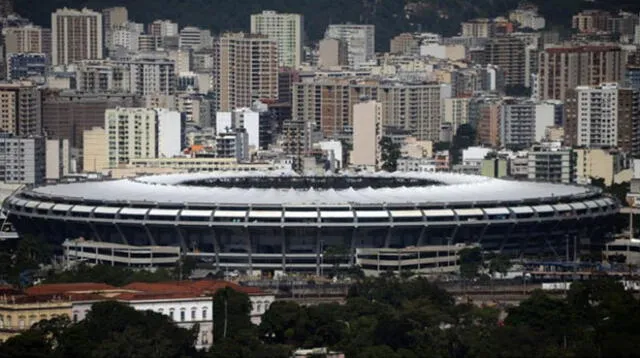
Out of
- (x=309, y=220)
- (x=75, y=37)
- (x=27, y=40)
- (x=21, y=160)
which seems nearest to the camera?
(x=309, y=220)

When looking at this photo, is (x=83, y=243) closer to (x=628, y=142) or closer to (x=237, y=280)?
(x=237, y=280)

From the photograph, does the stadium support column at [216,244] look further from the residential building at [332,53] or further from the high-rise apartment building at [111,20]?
the high-rise apartment building at [111,20]

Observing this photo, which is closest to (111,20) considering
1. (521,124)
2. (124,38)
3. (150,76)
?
(124,38)

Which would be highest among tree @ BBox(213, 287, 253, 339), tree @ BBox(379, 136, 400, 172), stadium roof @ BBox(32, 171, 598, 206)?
tree @ BBox(379, 136, 400, 172)

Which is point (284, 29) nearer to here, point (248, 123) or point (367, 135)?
point (248, 123)

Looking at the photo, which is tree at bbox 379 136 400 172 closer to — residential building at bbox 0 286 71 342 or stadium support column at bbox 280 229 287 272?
stadium support column at bbox 280 229 287 272

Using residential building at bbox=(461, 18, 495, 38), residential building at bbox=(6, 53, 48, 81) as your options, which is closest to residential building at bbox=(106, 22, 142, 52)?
residential building at bbox=(6, 53, 48, 81)
